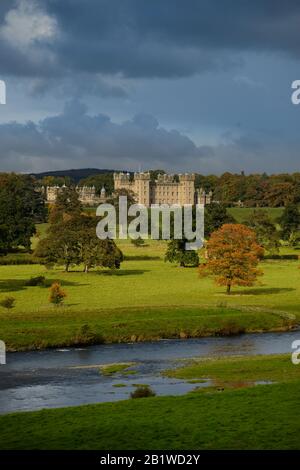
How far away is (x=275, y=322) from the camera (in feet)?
190

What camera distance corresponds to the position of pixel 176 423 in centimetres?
3011

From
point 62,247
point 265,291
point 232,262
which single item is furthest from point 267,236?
point 232,262

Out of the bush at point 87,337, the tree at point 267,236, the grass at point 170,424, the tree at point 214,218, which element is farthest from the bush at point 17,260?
the grass at point 170,424

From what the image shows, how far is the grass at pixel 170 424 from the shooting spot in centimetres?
2759

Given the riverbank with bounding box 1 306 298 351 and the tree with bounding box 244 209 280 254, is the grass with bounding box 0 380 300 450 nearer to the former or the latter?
the riverbank with bounding box 1 306 298 351

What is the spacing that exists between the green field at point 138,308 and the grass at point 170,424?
18.0 meters

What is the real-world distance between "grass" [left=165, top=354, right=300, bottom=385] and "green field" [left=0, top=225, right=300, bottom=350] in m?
A: 9.60

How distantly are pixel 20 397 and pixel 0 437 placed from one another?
325 inches

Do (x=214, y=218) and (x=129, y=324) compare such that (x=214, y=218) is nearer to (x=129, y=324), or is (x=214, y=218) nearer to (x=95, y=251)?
(x=95, y=251)

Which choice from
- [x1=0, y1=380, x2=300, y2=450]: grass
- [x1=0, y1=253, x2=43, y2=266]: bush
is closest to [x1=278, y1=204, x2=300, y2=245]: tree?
[x1=0, y1=253, x2=43, y2=266]: bush

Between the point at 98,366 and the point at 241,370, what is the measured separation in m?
7.85

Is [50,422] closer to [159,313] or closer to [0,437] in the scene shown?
[0,437]

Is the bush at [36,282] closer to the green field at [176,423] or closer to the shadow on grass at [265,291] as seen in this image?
the shadow on grass at [265,291]

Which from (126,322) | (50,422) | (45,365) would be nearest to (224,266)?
(126,322)
